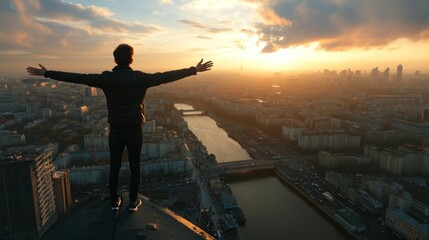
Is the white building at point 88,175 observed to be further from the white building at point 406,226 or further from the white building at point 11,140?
the white building at point 406,226

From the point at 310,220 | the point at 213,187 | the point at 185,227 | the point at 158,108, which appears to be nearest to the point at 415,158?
the point at 310,220

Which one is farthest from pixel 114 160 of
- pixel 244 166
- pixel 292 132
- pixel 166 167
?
pixel 292 132

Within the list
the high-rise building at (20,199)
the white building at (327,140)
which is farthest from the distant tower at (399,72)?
the high-rise building at (20,199)

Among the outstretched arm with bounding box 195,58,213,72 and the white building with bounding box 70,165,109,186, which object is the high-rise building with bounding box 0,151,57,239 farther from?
the outstretched arm with bounding box 195,58,213,72

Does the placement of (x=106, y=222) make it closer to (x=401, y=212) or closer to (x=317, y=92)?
(x=401, y=212)

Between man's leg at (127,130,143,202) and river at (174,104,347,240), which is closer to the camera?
man's leg at (127,130,143,202)

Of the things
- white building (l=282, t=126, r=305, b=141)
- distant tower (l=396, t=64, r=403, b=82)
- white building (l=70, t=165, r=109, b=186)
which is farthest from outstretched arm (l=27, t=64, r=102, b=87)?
distant tower (l=396, t=64, r=403, b=82)

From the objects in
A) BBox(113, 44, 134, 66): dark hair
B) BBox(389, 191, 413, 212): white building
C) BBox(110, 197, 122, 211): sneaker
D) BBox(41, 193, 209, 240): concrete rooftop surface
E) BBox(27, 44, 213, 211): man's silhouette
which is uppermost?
BBox(113, 44, 134, 66): dark hair

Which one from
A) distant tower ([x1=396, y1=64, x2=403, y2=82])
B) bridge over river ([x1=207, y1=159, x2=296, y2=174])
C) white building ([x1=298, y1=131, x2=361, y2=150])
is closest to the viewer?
bridge over river ([x1=207, y1=159, x2=296, y2=174])
